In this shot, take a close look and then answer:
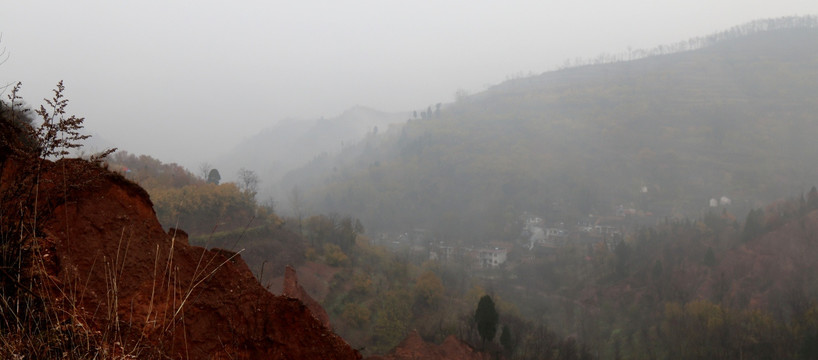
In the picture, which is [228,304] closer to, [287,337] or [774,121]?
[287,337]

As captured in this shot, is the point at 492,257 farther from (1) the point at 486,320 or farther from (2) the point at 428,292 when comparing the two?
(1) the point at 486,320

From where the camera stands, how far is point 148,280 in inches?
225

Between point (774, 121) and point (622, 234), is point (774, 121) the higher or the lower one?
the higher one

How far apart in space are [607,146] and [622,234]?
281 ft

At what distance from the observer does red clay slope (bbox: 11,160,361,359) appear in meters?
4.69

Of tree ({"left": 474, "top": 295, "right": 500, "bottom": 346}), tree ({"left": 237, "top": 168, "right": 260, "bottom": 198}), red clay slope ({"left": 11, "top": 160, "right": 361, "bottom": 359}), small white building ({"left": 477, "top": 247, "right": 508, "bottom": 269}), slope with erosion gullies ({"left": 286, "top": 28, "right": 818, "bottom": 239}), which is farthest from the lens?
slope with erosion gullies ({"left": 286, "top": 28, "right": 818, "bottom": 239})

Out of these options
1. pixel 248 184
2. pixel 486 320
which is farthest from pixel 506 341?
pixel 248 184

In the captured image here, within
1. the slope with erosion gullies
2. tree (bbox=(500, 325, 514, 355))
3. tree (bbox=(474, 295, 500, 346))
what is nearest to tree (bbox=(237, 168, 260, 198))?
tree (bbox=(474, 295, 500, 346))

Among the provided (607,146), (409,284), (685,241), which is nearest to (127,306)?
(409,284)

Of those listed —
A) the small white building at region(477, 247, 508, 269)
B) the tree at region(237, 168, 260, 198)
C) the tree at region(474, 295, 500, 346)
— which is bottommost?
the small white building at region(477, 247, 508, 269)

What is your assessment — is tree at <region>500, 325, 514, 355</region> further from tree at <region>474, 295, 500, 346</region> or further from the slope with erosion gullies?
the slope with erosion gullies

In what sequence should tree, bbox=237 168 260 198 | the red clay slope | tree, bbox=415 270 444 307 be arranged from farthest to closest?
1. tree, bbox=237 168 260 198
2. tree, bbox=415 270 444 307
3. the red clay slope

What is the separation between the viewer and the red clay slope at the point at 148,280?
469cm

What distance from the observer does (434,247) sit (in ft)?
369
